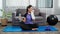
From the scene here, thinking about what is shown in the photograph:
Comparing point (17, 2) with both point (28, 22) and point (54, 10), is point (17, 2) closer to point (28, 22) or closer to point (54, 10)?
point (54, 10)

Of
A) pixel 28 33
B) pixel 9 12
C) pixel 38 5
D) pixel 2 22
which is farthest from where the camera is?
pixel 38 5

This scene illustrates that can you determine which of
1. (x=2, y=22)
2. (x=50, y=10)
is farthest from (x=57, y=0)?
(x=2, y=22)

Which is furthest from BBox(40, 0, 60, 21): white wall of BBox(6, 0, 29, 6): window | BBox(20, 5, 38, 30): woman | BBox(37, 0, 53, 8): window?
BBox(20, 5, 38, 30): woman

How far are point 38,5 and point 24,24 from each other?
219 centimetres

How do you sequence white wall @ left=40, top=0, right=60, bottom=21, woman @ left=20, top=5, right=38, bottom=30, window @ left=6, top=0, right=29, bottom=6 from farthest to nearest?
1. white wall @ left=40, top=0, right=60, bottom=21
2. window @ left=6, top=0, right=29, bottom=6
3. woman @ left=20, top=5, right=38, bottom=30

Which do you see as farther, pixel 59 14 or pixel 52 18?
pixel 59 14

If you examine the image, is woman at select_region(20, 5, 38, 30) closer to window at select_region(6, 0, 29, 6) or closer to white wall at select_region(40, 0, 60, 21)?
window at select_region(6, 0, 29, 6)

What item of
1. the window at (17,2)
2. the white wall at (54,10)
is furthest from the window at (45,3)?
the window at (17,2)

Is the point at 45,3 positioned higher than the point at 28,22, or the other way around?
the point at 45,3

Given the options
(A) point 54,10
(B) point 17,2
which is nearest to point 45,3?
(A) point 54,10

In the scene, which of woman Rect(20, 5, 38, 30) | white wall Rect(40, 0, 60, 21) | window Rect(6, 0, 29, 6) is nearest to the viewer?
woman Rect(20, 5, 38, 30)

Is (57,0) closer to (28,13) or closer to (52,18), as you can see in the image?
(52,18)

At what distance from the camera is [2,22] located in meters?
5.84

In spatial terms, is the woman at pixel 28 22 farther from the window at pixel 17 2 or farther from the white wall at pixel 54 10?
the white wall at pixel 54 10
